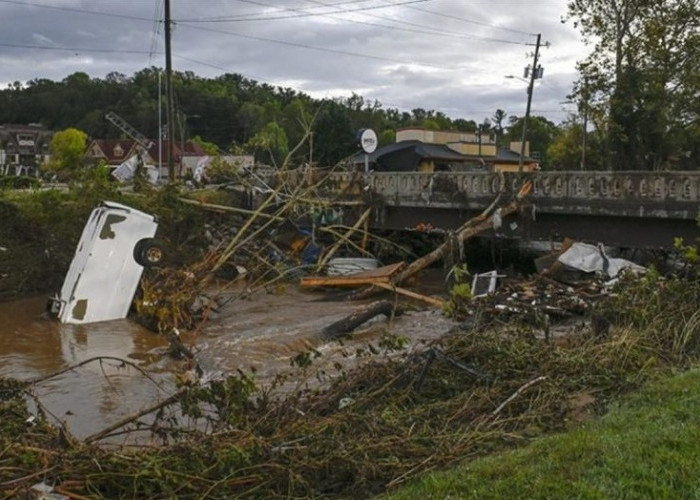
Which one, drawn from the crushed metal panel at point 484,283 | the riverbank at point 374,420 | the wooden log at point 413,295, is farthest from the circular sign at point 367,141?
the riverbank at point 374,420

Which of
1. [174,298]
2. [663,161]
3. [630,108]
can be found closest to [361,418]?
[174,298]

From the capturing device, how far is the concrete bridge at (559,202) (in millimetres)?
16922

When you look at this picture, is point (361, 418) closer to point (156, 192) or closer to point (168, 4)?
point (156, 192)

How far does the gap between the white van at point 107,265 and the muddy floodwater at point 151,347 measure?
334 mm

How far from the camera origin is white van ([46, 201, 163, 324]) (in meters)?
14.9

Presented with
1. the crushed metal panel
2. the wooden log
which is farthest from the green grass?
the wooden log

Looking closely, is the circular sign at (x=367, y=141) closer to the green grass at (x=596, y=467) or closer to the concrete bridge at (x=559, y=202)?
the concrete bridge at (x=559, y=202)

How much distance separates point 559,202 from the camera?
1912 cm

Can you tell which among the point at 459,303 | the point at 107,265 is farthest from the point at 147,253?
the point at 459,303

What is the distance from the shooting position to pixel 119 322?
50.0 ft

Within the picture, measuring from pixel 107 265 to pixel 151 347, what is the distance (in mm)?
2415

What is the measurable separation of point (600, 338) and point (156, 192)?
A: 16139mm

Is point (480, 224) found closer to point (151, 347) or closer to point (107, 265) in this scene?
point (107, 265)

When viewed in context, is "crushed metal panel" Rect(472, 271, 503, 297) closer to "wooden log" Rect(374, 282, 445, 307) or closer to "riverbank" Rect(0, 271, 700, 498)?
"wooden log" Rect(374, 282, 445, 307)
